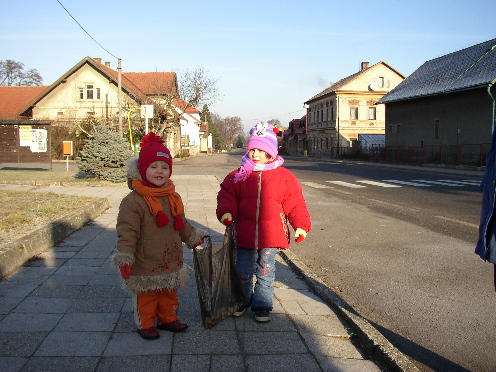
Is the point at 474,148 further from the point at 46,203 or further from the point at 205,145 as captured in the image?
the point at 205,145

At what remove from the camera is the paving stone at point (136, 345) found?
3064 millimetres

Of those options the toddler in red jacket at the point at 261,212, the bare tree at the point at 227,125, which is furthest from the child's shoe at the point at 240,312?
the bare tree at the point at 227,125

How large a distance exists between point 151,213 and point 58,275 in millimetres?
2175

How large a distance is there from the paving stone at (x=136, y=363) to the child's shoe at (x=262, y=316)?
0.88 metres

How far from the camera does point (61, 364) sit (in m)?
2.86

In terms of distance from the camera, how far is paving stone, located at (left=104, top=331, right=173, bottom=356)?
3064 millimetres

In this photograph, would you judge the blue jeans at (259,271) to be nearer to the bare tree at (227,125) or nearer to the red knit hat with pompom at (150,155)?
the red knit hat with pompom at (150,155)

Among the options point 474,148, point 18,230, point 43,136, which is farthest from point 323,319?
point 474,148

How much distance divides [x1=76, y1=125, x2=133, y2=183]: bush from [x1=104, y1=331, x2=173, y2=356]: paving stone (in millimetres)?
11682

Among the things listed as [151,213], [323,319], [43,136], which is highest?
[43,136]

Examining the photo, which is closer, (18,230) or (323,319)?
(323,319)

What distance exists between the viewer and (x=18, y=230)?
583cm

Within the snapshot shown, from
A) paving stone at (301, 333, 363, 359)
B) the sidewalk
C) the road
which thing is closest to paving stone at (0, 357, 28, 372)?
the sidewalk

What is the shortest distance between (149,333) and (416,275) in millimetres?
3489
